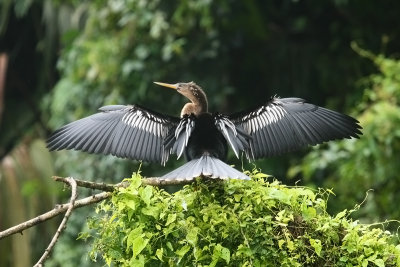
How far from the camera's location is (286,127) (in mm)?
3773

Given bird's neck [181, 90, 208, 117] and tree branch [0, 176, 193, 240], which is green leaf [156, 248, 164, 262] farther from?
bird's neck [181, 90, 208, 117]

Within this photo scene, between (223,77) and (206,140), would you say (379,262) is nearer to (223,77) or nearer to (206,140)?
(206,140)

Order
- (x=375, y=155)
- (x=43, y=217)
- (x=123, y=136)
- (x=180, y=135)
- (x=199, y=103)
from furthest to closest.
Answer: (x=375, y=155) < (x=199, y=103) < (x=123, y=136) < (x=180, y=135) < (x=43, y=217)

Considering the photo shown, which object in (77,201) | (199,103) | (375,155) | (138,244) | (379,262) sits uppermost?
(199,103)

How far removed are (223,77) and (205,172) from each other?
4.41m

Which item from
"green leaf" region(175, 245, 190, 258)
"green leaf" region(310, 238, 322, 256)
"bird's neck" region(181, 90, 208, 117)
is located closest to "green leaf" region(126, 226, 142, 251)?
"green leaf" region(175, 245, 190, 258)

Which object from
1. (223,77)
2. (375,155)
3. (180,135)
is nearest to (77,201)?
(180,135)

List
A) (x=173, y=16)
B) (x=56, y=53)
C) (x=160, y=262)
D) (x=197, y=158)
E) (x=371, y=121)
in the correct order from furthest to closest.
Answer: (x=56, y=53) → (x=173, y=16) → (x=371, y=121) → (x=197, y=158) → (x=160, y=262)

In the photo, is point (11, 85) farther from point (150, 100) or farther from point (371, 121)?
point (371, 121)

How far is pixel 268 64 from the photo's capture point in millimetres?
7922

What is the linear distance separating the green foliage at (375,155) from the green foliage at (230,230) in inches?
124

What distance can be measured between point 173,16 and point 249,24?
0.69 metres

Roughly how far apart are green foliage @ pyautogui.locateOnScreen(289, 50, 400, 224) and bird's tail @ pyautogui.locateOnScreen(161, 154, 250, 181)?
122 inches

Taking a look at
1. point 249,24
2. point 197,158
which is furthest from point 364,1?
point 197,158
